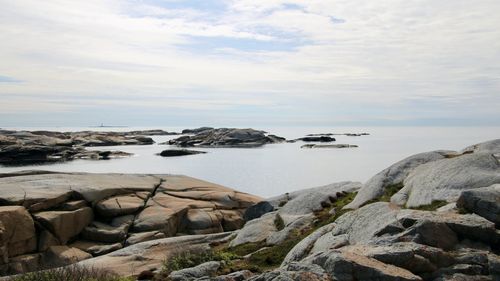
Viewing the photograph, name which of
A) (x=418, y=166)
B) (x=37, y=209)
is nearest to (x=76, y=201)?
(x=37, y=209)

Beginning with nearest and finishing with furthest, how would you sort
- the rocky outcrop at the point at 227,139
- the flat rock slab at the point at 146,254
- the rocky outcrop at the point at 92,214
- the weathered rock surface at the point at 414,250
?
the weathered rock surface at the point at 414,250
the flat rock slab at the point at 146,254
the rocky outcrop at the point at 92,214
the rocky outcrop at the point at 227,139

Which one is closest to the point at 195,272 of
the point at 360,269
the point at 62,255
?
the point at 360,269

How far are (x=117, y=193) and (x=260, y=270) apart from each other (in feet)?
69.9

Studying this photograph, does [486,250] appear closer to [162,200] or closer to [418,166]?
[418,166]

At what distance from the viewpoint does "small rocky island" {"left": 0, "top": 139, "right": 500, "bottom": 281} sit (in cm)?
1103

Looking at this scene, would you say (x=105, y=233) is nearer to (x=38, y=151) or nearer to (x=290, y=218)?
(x=290, y=218)

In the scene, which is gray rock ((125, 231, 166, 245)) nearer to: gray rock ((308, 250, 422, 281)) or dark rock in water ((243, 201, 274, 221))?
dark rock in water ((243, 201, 274, 221))

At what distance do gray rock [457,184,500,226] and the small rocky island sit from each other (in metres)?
0.03

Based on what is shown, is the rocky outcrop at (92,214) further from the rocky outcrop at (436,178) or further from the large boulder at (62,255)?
the rocky outcrop at (436,178)

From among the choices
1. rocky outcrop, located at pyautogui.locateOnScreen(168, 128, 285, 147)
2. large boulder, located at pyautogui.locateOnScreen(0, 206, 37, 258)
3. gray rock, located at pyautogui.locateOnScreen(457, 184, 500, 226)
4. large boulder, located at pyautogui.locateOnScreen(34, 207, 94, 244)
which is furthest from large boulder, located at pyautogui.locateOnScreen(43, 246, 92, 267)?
rocky outcrop, located at pyautogui.locateOnScreen(168, 128, 285, 147)

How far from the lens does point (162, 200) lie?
34.5 m

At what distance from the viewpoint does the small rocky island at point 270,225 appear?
434 inches

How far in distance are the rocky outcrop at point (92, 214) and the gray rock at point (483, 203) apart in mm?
20750

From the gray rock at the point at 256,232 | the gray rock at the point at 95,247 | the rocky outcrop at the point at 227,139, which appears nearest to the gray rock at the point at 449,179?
the gray rock at the point at 256,232
